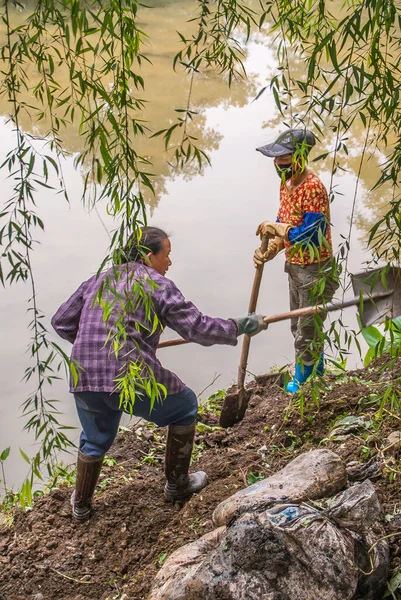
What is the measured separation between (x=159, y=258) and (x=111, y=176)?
1130 mm

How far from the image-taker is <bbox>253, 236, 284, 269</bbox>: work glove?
153 inches

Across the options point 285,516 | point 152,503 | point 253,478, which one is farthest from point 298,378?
point 285,516

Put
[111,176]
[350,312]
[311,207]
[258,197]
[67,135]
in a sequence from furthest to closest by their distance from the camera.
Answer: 1. [67,135]
2. [258,197]
3. [350,312]
4. [311,207]
5. [111,176]

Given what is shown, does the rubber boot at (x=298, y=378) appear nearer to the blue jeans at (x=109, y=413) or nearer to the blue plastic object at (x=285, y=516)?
the blue jeans at (x=109, y=413)

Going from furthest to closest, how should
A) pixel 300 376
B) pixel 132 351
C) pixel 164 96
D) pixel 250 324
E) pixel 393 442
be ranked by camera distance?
1. pixel 164 96
2. pixel 300 376
3. pixel 250 324
4. pixel 393 442
5. pixel 132 351

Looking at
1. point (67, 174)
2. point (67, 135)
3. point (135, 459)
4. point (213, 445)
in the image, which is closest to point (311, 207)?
point (213, 445)

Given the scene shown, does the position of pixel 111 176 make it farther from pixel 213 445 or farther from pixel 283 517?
pixel 213 445

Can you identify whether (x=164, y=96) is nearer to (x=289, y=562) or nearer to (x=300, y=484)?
(x=300, y=484)

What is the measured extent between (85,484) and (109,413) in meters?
0.42

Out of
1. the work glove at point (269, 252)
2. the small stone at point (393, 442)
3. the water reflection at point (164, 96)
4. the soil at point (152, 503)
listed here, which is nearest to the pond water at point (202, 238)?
the water reflection at point (164, 96)

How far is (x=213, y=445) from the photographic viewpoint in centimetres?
411

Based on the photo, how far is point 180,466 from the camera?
3287mm

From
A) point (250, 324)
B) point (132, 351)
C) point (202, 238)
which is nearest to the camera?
point (132, 351)

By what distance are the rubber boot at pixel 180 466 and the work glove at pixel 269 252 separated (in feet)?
3.73
